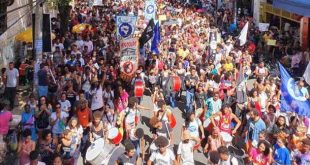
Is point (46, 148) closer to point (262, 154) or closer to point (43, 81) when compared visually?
point (262, 154)

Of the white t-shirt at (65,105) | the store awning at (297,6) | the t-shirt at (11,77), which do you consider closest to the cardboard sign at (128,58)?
the t-shirt at (11,77)

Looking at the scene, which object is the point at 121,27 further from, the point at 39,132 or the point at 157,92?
the point at 39,132

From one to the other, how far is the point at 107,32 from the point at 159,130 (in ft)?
48.8

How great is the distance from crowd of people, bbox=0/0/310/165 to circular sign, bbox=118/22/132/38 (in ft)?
3.01

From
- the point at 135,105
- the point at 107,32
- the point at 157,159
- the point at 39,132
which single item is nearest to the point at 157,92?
the point at 135,105

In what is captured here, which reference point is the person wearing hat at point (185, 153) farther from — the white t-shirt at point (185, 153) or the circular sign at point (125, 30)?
the circular sign at point (125, 30)

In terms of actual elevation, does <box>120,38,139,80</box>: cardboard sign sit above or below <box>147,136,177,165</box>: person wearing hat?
above

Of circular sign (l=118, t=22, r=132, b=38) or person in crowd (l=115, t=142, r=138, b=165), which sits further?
circular sign (l=118, t=22, r=132, b=38)

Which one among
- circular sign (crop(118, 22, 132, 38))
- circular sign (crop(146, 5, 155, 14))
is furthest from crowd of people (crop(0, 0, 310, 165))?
circular sign (crop(146, 5, 155, 14))

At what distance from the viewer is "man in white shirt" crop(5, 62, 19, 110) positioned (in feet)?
49.0

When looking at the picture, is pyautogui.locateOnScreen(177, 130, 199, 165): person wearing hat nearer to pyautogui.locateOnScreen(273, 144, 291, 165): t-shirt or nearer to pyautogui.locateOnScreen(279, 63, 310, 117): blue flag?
pyautogui.locateOnScreen(273, 144, 291, 165): t-shirt

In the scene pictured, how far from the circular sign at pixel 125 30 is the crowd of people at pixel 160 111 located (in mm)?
916

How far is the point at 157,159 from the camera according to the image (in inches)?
345

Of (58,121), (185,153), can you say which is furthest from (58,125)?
(185,153)
